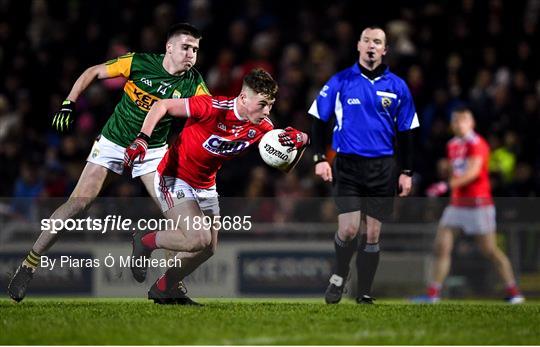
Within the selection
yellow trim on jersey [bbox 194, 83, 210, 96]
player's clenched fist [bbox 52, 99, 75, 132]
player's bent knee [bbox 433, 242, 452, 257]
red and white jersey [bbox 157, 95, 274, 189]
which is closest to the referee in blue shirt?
red and white jersey [bbox 157, 95, 274, 189]

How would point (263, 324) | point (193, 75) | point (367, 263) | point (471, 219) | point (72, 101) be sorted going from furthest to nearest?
point (471, 219), point (367, 263), point (193, 75), point (72, 101), point (263, 324)

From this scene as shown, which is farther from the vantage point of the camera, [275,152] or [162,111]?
[275,152]

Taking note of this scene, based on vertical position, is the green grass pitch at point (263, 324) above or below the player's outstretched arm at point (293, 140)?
below

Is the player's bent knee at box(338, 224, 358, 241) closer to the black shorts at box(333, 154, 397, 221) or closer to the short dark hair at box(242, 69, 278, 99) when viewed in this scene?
the black shorts at box(333, 154, 397, 221)

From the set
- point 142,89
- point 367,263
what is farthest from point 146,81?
point 367,263

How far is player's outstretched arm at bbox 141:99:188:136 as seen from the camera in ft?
30.1

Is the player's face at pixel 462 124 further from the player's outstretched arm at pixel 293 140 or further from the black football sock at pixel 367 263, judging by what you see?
the player's outstretched arm at pixel 293 140

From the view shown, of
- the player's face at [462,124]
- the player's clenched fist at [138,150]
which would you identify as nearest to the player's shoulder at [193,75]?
the player's clenched fist at [138,150]

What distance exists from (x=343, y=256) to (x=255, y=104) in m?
1.80

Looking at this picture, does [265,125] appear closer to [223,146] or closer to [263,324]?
[223,146]

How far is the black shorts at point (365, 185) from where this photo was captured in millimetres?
10406

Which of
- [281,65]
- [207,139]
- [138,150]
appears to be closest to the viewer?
[138,150]

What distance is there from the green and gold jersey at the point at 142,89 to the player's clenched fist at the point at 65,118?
54cm

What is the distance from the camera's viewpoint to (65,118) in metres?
9.65
